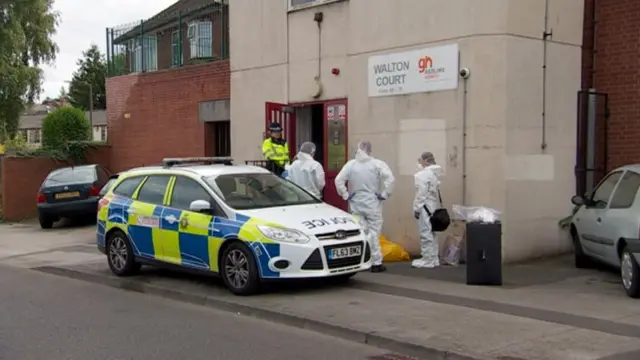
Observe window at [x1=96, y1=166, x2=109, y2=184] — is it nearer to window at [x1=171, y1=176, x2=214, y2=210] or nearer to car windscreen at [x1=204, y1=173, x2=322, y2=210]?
window at [x1=171, y1=176, x2=214, y2=210]

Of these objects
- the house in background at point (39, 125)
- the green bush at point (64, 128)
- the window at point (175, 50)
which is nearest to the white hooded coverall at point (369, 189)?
the window at point (175, 50)

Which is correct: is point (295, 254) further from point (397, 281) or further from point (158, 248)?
point (158, 248)

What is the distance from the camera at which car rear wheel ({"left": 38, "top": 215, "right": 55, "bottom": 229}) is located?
18.4m

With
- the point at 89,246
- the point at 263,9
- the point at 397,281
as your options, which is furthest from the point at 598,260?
the point at 89,246

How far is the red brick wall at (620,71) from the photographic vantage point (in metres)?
11.7

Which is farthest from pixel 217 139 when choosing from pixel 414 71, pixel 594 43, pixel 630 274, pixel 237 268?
pixel 630 274

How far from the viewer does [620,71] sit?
11.9 metres

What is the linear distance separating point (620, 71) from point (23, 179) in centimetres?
1585

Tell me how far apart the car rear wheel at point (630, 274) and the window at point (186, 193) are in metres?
5.06

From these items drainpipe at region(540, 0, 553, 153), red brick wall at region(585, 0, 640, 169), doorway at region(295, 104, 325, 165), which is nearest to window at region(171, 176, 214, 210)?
doorway at region(295, 104, 325, 165)

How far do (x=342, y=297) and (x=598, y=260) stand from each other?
3571 mm

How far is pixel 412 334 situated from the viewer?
700 cm

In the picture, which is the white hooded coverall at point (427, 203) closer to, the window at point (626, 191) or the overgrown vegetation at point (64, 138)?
the window at point (626, 191)

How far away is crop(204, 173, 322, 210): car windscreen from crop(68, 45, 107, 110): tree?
75993 millimetres
